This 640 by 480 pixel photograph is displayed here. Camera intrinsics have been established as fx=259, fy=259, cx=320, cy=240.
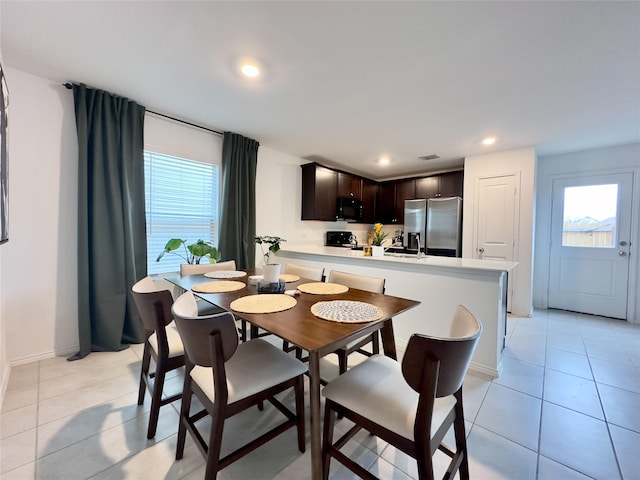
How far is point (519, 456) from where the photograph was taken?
4.51 ft

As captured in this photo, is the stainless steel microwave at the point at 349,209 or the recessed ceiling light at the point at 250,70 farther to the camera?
the stainless steel microwave at the point at 349,209

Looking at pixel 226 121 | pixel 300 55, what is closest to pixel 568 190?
pixel 300 55

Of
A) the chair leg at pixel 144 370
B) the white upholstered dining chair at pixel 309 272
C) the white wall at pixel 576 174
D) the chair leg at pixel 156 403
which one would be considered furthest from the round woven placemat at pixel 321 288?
the white wall at pixel 576 174

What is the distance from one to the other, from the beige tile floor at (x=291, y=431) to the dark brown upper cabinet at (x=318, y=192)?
292cm

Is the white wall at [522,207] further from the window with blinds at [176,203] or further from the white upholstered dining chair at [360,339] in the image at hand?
the window with blinds at [176,203]

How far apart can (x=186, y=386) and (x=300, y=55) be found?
7.00 ft

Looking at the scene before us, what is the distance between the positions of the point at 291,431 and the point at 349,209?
12.4 feet

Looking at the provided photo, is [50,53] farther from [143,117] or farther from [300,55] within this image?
[300,55]

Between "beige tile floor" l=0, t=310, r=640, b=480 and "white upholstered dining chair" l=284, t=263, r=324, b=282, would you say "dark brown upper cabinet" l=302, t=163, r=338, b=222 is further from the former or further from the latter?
"beige tile floor" l=0, t=310, r=640, b=480

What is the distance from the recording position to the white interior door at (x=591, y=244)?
357 centimetres

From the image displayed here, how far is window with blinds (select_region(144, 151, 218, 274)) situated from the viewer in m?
2.88

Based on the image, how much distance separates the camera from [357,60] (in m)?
1.83

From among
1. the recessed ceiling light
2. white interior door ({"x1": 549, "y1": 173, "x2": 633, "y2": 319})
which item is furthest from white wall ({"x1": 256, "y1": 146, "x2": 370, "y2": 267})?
white interior door ({"x1": 549, "y1": 173, "x2": 633, "y2": 319})

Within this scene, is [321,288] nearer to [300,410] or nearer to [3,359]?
[300,410]
